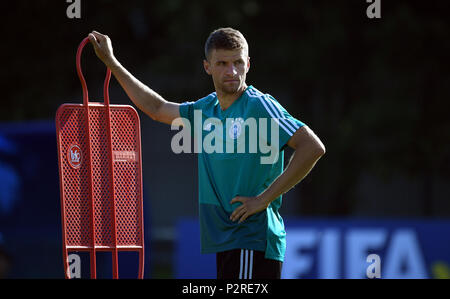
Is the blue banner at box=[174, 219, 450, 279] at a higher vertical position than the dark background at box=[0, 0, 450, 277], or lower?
lower

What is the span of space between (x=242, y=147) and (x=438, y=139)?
1348cm

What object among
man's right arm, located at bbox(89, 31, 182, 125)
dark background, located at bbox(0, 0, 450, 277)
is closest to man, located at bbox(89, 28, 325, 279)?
man's right arm, located at bbox(89, 31, 182, 125)

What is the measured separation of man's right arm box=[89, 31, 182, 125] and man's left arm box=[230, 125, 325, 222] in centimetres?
76

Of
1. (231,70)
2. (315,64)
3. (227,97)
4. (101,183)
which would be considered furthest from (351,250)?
(315,64)

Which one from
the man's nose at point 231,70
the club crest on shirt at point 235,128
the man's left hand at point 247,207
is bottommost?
the man's left hand at point 247,207

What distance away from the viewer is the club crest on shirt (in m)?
3.83

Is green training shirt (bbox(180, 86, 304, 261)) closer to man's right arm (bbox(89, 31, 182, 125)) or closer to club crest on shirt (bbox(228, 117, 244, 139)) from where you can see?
club crest on shirt (bbox(228, 117, 244, 139))

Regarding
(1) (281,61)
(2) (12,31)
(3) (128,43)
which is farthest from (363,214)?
(2) (12,31)

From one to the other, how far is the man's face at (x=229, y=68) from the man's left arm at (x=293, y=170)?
417 mm

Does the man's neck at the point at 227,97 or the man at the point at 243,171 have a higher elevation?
the man's neck at the point at 227,97

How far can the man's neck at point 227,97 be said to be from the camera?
391 centimetres

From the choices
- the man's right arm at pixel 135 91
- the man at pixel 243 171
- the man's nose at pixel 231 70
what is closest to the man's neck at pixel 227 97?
the man at pixel 243 171

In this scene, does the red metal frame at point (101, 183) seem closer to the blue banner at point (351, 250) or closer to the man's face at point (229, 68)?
the man's face at point (229, 68)

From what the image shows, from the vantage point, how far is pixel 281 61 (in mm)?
16859
